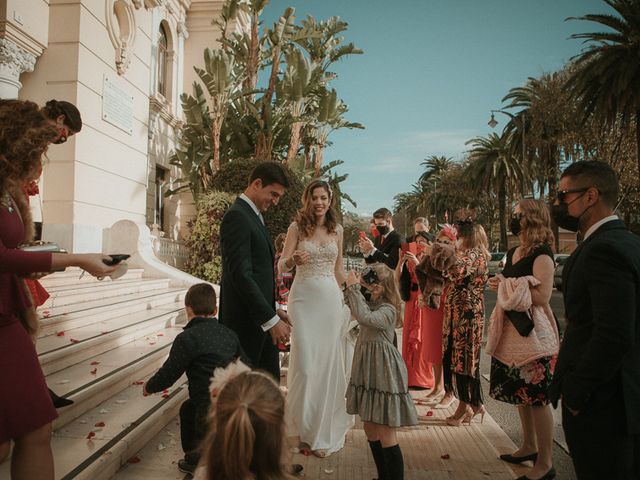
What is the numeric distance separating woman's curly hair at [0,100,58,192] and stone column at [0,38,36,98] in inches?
296

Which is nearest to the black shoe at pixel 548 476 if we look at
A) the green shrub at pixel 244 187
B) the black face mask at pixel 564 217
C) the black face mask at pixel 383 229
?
the black face mask at pixel 564 217

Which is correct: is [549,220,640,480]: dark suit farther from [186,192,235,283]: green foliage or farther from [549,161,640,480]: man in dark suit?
[186,192,235,283]: green foliage

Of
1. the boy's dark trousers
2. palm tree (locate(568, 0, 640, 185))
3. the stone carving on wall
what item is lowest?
the boy's dark trousers

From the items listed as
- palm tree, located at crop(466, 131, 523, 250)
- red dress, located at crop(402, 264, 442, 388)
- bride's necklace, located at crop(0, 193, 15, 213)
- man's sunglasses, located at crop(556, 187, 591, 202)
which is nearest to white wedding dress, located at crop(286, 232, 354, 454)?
red dress, located at crop(402, 264, 442, 388)

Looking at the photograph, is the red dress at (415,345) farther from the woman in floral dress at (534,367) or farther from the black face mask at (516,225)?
the black face mask at (516,225)

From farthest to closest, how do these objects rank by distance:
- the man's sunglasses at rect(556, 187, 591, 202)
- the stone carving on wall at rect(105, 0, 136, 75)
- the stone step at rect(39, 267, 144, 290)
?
the stone carving on wall at rect(105, 0, 136, 75)
the stone step at rect(39, 267, 144, 290)
the man's sunglasses at rect(556, 187, 591, 202)

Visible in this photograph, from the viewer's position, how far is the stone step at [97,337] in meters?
4.66

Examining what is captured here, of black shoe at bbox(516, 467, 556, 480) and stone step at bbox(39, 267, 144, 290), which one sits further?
stone step at bbox(39, 267, 144, 290)

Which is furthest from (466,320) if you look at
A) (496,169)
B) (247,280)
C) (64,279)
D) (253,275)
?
(496,169)

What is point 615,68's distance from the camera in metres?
20.5

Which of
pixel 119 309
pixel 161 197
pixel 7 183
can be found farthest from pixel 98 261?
pixel 161 197

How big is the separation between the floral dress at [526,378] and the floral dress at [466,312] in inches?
32.5

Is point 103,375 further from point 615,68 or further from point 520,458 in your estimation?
point 615,68

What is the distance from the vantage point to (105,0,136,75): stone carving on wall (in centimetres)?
1073
